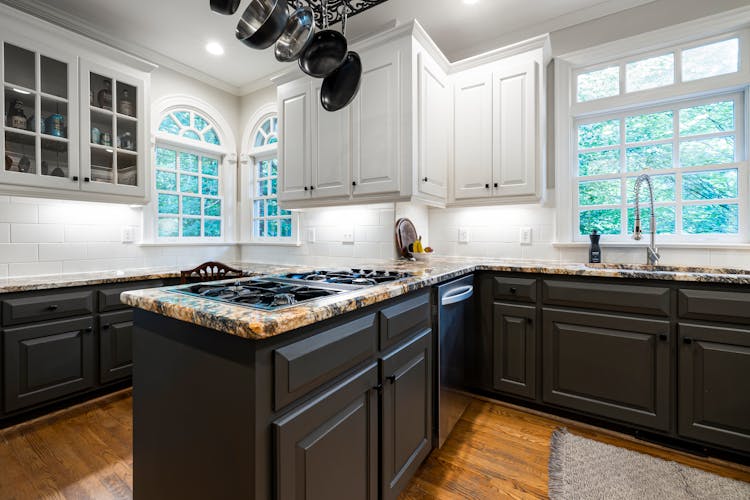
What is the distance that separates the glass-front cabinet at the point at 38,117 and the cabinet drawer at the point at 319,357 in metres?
2.50

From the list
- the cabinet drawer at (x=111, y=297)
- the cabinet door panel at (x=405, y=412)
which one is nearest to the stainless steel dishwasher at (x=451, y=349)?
the cabinet door panel at (x=405, y=412)

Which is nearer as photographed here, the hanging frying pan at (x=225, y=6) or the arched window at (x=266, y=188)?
the hanging frying pan at (x=225, y=6)

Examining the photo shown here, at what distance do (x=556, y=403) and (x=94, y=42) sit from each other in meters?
3.95

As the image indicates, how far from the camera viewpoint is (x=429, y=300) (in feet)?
5.55

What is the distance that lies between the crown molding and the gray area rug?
3872mm

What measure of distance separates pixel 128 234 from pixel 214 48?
5.87 ft

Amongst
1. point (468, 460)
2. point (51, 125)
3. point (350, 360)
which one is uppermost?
point (51, 125)

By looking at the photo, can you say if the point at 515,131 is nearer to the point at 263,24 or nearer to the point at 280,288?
the point at 263,24

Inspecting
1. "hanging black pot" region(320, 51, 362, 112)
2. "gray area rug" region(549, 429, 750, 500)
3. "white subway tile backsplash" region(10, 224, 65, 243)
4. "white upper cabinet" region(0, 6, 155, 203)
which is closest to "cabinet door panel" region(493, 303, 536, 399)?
"gray area rug" region(549, 429, 750, 500)

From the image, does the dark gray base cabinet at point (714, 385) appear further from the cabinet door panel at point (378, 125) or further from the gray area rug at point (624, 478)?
the cabinet door panel at point (378, 125)

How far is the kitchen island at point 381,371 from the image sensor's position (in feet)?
2.89

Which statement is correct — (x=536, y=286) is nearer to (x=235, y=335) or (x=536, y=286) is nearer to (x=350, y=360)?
(x=350, y=360)

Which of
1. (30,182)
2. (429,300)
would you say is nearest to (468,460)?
(429,300)

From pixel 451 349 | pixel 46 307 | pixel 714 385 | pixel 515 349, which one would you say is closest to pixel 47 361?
pixel 46 307
